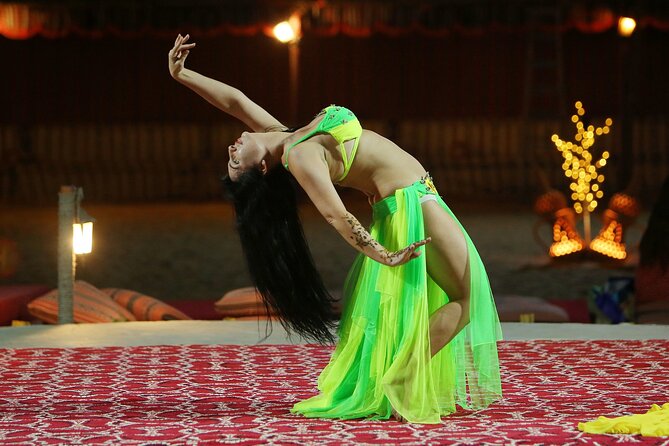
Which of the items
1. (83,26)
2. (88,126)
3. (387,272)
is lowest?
(387,272)

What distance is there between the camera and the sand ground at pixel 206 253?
9.02m

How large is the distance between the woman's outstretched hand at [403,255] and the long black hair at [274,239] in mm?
380

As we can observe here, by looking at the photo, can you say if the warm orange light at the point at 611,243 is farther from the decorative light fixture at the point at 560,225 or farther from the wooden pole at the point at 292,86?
the wooden pole at the point at 292,86

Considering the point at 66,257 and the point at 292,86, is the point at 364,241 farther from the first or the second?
the point at 292,86

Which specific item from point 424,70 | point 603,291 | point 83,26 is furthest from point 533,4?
point 603,291

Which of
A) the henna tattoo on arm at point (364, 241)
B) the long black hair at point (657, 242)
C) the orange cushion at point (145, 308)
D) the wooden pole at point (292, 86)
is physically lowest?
the orange cushion at point (145, 308)

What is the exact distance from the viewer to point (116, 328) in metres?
5.71

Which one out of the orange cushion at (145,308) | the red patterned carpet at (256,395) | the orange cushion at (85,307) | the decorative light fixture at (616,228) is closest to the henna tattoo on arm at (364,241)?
the red patterned carpet at (256,395)

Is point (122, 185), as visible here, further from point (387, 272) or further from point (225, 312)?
point (387, 272)

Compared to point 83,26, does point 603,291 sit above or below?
below

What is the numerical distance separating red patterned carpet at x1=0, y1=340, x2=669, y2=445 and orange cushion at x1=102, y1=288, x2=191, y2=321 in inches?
49.5

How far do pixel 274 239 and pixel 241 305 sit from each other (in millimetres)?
2969

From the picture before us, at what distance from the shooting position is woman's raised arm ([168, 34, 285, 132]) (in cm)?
377

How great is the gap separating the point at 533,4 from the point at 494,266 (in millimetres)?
7689
